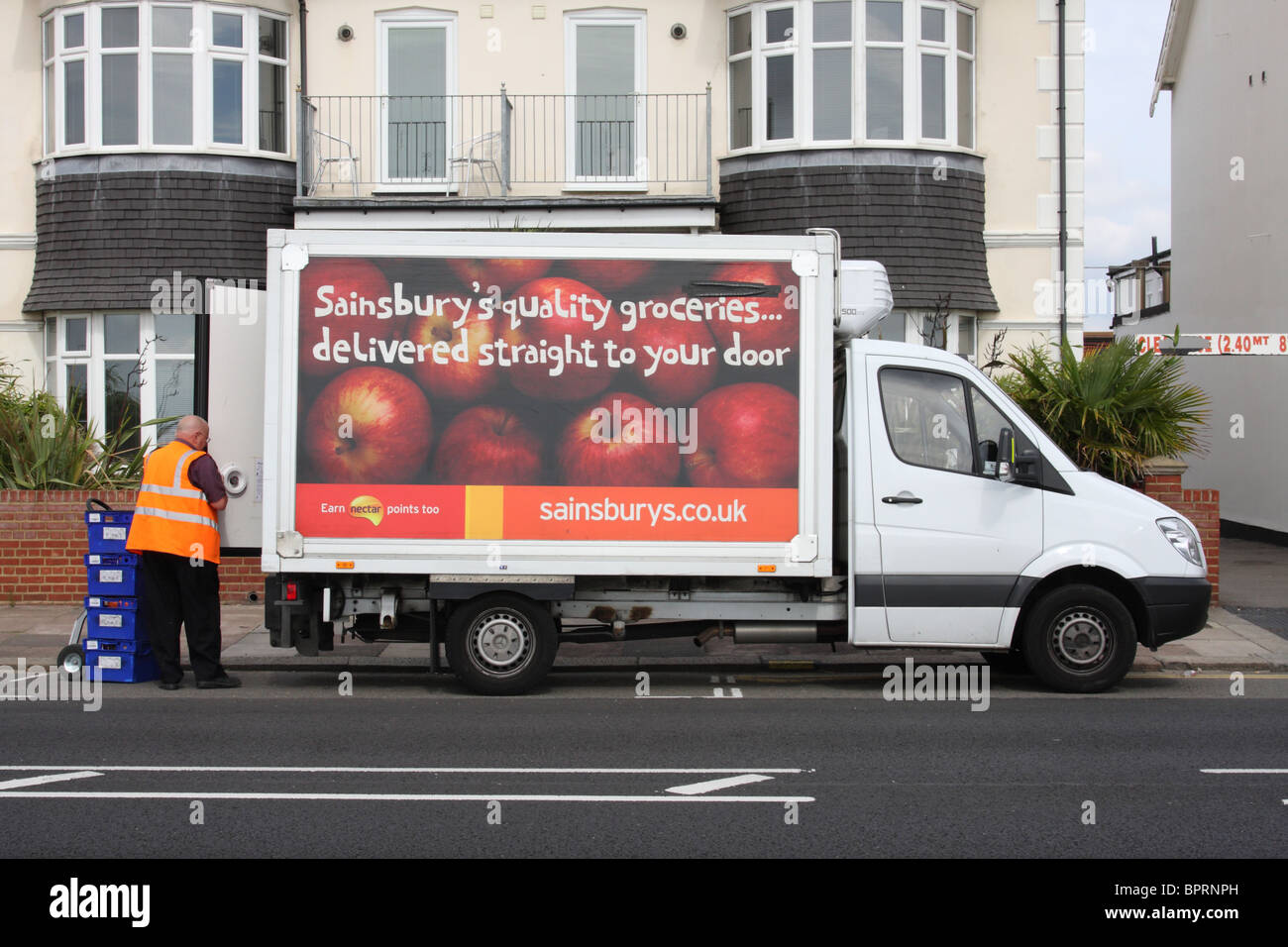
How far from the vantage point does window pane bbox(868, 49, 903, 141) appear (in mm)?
16031

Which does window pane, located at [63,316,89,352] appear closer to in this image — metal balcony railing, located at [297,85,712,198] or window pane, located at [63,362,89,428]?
window pane, located at [63,362,89,428]

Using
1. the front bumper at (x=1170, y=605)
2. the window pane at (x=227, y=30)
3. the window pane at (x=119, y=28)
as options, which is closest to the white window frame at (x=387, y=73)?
the window pane at (x=227, y=30)

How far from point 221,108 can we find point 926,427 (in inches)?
435

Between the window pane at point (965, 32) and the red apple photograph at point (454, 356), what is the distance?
9.84 m

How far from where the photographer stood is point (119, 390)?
53.8 feet

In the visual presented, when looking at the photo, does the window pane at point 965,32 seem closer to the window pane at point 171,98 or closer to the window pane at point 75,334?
the window pane at point 171,98

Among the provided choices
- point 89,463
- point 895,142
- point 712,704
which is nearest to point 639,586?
point 712,704

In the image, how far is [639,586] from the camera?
9.39 metres

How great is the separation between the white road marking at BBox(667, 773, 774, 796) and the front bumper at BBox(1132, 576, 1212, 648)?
3.68 metres

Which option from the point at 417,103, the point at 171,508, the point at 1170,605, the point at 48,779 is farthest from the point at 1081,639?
the point at 417,103

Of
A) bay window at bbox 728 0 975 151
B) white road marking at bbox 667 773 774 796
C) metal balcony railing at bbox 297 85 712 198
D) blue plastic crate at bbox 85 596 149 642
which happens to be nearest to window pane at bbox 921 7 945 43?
bay window at bbox 728 0 975 151

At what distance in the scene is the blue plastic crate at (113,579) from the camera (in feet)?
31.8

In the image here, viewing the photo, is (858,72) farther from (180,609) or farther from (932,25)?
(180,609)
